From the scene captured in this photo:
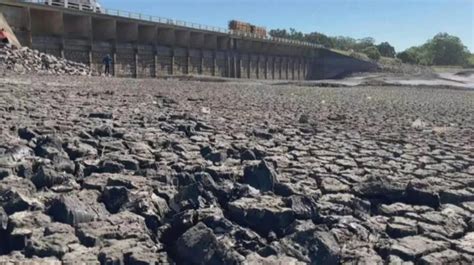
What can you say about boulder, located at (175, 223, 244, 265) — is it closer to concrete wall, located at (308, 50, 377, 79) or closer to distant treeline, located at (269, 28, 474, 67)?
concrete wall, located at (308, 50, 377, 79)

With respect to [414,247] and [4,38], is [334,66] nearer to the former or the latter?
[4,38]

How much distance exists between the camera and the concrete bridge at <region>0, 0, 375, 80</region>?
35156 mm

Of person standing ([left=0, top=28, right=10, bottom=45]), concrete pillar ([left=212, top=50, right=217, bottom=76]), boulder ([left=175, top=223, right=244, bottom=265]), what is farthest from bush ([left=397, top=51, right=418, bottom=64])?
boulder ([left=175, top=223, right=244, bottom=265])

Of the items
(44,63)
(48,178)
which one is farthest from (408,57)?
(48,178)

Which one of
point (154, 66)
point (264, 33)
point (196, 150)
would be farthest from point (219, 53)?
point (196, 150)

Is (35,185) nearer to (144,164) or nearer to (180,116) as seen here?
(144,164)

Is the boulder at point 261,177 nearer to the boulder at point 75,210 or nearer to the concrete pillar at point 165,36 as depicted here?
the boulder at point 75,210

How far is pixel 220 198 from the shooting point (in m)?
3.79

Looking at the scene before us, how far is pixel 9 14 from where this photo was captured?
1280 inches

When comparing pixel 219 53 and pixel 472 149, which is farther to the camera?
pixel 219 53

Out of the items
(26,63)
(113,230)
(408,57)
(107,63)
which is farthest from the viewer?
(408,57)

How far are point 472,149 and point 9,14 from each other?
1308 inches

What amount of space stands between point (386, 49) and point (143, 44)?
91.6 meters

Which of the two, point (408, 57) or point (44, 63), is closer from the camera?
point (44, 63)
